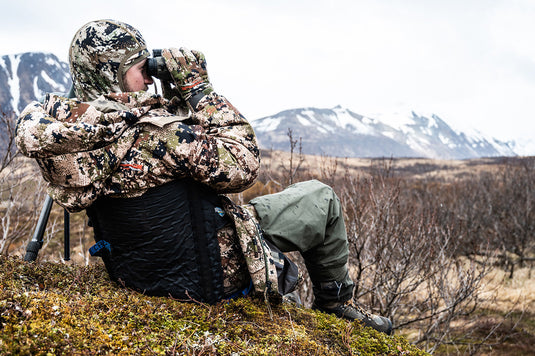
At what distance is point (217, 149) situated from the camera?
72.9 inches

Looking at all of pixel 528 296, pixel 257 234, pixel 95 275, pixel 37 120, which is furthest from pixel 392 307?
pixel 528 296

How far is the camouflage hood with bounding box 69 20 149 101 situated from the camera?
2.02 metres

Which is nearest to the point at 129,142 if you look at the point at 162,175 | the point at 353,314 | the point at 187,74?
the point at 162,175

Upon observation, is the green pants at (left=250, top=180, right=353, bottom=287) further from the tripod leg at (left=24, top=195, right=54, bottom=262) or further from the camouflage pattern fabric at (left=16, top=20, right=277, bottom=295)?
the tripod leg at (left=24, top=195, right=54, bottom=262)

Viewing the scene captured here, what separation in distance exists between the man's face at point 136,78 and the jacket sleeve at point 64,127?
0.42 metres

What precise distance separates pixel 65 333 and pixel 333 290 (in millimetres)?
1663

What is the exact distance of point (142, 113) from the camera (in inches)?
71.8

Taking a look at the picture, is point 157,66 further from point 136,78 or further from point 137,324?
point 137,324

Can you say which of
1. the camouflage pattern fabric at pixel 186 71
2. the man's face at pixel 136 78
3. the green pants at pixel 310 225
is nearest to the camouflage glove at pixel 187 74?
the camouflage pattern fabric at pixel 186 71

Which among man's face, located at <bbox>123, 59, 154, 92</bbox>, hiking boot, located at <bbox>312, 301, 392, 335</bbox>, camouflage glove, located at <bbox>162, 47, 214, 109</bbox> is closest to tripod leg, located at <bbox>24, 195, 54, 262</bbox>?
man's face, located at <bbox>123, 59, 154, 92</bbox>

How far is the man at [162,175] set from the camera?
67.0 inches

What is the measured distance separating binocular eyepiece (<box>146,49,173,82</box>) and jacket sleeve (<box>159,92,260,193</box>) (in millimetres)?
311

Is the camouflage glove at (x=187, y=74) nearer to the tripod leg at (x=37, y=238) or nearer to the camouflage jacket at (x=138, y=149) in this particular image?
the camouflage jacket at (x=138, y=149)

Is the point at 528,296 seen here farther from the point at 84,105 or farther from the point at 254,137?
the point at 84,105
